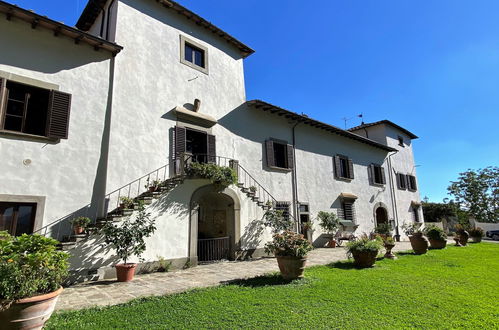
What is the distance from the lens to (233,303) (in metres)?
5.49

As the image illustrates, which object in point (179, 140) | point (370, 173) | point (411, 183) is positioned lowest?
point (411, 183)

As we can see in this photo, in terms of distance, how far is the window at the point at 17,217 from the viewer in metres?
7.38

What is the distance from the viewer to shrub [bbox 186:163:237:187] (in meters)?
10.5

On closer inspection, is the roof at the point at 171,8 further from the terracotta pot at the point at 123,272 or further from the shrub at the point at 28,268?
the shrub at the point at 28,268

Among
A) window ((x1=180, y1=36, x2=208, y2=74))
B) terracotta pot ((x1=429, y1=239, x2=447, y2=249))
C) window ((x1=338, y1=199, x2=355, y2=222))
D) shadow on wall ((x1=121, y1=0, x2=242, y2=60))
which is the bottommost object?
terracotta pot ((x1=429, y1=239, x2=447, y2=249))

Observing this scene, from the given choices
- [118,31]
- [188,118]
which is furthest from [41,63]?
[188,118]

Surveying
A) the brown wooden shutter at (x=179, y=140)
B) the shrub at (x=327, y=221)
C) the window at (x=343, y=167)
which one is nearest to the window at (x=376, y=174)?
the window at (x=343, y=167)

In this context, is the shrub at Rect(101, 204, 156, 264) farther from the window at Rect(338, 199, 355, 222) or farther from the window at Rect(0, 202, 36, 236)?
the window at Rect(338, 199, 355, 222)

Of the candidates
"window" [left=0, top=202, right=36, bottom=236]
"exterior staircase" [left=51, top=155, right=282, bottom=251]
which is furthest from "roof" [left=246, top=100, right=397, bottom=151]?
"window" [left=0, top=202, right=36, bottom=236]

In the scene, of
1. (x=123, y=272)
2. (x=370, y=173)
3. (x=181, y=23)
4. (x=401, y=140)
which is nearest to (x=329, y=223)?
(x=370, y=173)

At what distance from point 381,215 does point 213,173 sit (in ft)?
53.9

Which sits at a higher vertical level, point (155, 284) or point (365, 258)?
point (365, 258)

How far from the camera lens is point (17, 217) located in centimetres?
754

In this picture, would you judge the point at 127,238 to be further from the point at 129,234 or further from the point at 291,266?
the point at 291,266
